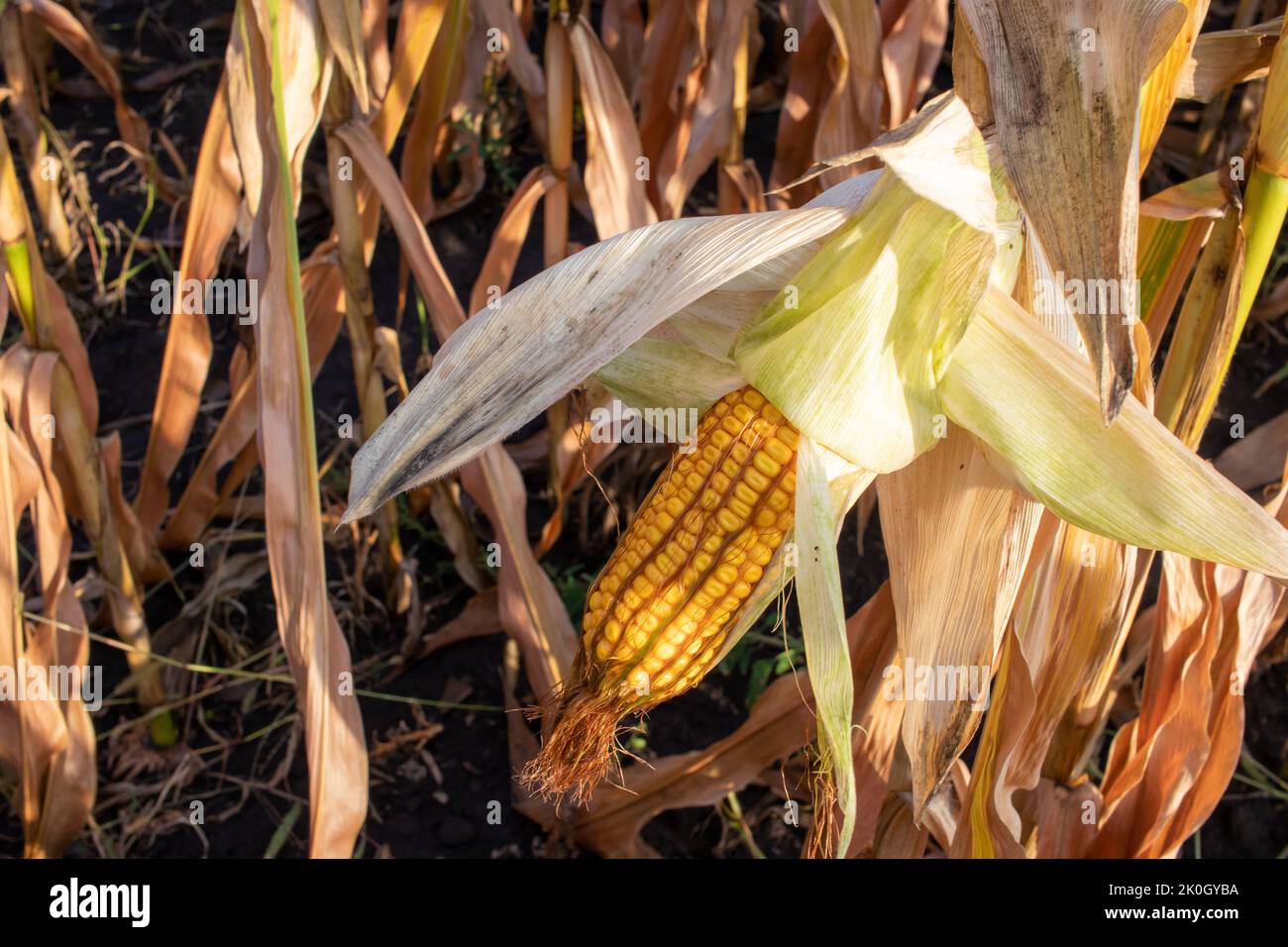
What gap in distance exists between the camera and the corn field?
0.77m

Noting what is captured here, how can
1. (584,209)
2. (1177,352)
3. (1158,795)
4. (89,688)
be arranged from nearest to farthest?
(1177,352) → (1158,795) → (89,688) → (584,209)

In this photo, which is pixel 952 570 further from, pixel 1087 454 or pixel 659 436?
pixel 659 436

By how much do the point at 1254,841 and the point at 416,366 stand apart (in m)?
1.71

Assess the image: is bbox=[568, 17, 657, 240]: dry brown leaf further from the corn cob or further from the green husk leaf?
the green husk leaf

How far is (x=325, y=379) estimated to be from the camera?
227 cm

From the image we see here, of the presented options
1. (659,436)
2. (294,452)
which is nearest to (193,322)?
(294,452)

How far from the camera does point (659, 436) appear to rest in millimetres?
1242

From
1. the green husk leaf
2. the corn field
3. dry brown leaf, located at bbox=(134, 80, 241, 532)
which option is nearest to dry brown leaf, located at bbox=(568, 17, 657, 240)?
the corn field

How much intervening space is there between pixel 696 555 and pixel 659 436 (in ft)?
1.33

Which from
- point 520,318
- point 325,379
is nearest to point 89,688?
point 325,379

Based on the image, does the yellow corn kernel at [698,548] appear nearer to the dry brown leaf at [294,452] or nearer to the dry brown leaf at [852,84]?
→ the dry brown leaf at [294,452]

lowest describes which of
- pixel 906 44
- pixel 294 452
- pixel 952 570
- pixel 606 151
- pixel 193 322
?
pixel 952 570

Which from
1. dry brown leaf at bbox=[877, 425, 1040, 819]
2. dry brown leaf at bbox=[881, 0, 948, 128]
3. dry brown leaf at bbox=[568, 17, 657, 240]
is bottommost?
dry brown leaf at bbox=[877, 425, 1040, 819]
